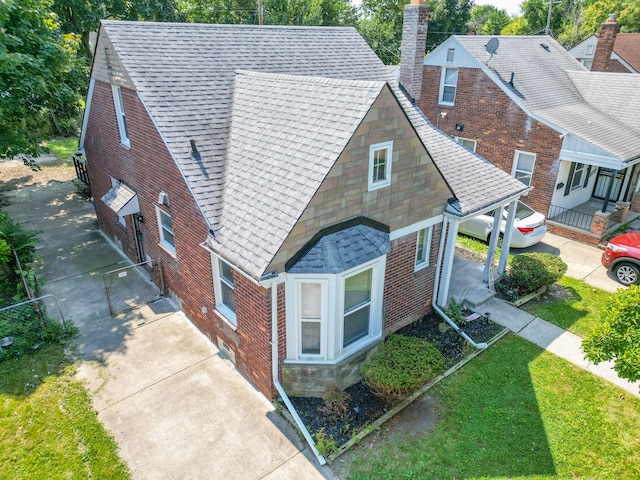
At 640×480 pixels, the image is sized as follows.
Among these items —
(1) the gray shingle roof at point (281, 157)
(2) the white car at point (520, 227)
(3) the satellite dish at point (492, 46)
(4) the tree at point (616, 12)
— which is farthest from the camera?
(4) the tree at point (616, 12)

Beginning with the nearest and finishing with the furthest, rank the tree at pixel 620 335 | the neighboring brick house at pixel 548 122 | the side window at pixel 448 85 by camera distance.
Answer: the tree at pixel 620 335, the neighboring brick house at pixel 548 122, the side window at pixel 448 85

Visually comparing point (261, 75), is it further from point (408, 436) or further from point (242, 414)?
point (408, 436)

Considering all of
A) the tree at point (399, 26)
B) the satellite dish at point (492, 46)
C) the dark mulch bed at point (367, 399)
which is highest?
the tree at point (399, 26)

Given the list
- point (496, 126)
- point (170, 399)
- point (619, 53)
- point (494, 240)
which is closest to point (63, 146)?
point (170, 399)

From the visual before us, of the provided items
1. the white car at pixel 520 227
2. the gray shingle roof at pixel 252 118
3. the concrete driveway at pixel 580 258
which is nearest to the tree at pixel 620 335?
the gray shingle roof at pixel 252 118

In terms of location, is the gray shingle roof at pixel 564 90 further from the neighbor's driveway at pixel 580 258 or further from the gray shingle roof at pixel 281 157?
the gray shingle roof at pixel 281 157

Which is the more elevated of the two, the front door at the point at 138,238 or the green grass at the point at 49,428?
the front door at the point at 138,238

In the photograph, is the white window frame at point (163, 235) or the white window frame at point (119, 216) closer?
the white window frame at point (163, 235)
